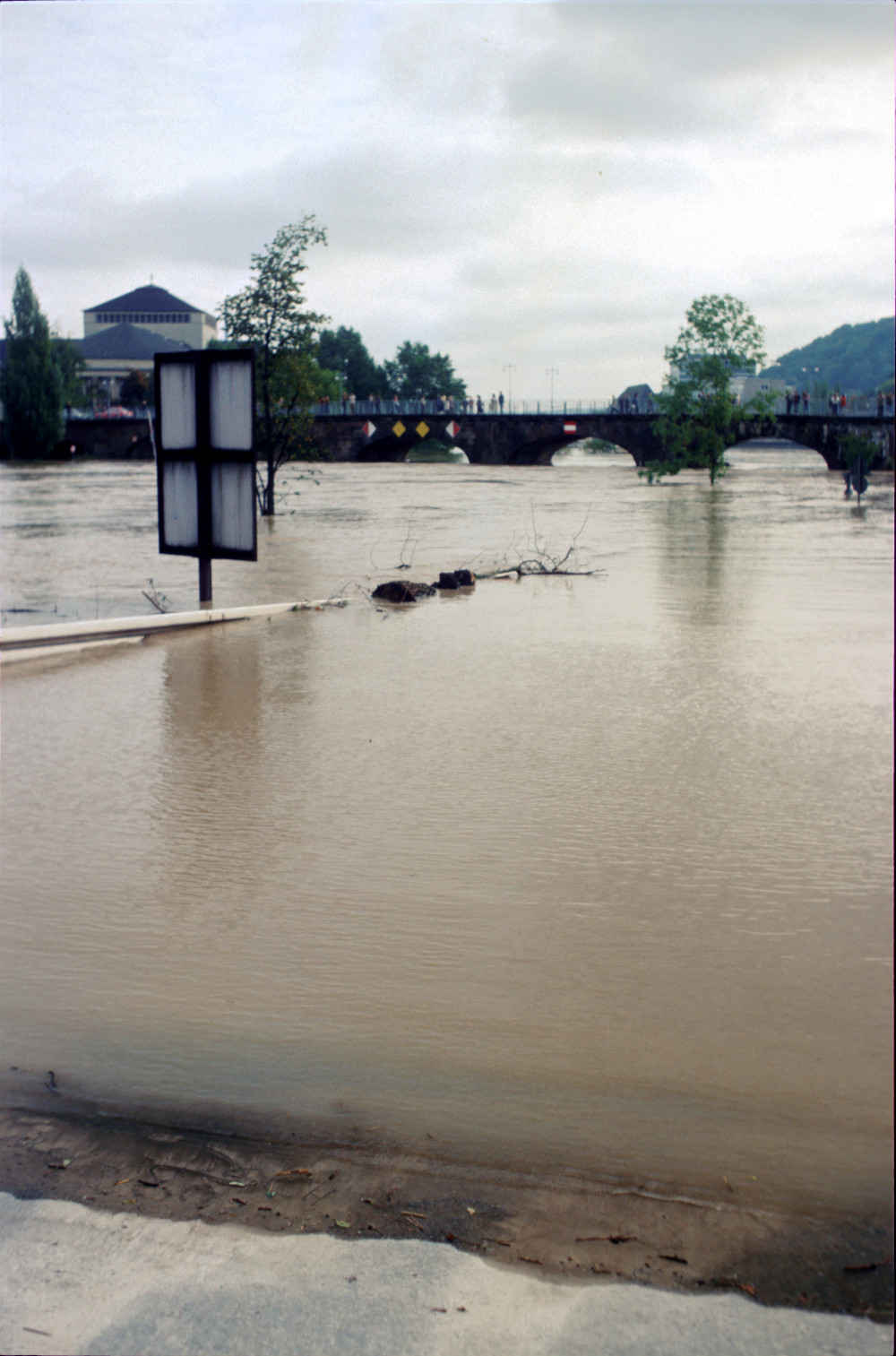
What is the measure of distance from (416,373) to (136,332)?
30411 mm

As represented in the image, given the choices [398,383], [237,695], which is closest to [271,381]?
[237,695]

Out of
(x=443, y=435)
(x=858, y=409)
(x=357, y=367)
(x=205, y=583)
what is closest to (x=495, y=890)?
(x=858, y=409)

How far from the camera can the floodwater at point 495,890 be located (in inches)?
98.0

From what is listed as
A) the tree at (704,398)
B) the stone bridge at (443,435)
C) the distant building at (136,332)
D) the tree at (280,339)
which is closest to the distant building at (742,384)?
the tree at (704,398)

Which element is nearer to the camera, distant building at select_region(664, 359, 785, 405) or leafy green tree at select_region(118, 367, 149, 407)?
distant building at select_region(664, 359, 785, 405)

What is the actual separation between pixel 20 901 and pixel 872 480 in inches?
114

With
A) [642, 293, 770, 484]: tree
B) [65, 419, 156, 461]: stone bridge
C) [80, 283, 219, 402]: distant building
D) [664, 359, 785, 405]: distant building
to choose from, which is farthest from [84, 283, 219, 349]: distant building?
[664, 359, 785, 405]: distant building

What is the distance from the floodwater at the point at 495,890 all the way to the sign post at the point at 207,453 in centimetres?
183

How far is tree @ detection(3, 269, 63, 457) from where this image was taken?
47125mm

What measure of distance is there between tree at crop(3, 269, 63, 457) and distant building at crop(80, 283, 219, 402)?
97.6ft

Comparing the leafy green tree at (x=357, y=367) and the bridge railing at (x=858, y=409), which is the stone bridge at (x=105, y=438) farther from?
the bridge railing at (x=858, y=409)

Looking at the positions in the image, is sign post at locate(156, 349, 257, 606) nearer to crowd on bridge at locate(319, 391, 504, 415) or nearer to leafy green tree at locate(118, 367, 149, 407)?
crowd on bridge at locate(319, 391, 504, 415)

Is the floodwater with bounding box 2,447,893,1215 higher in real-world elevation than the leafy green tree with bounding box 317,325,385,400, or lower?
lower

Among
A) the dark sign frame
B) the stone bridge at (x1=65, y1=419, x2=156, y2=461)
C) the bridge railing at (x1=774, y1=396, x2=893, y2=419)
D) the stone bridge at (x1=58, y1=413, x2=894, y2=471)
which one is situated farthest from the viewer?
the stone bridge at (x1=65, y1=419, x2=156, y2=461)
